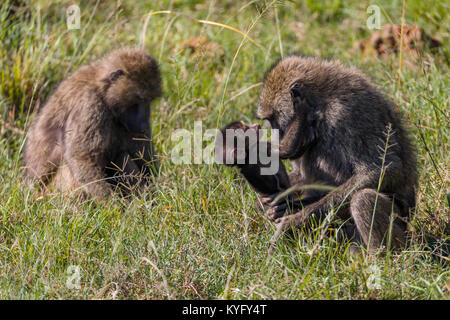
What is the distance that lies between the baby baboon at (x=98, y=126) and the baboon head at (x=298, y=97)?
1.08 metres

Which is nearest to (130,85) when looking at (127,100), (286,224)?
(127,100)

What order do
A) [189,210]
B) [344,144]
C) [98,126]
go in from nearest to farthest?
1. [344,144]
2. [189,210]
3. [98,126]

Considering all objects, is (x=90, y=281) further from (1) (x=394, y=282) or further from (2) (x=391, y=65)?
(2) (x=391, y=65)

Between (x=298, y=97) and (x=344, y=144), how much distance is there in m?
0.37

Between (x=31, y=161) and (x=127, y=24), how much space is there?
2.24 metres

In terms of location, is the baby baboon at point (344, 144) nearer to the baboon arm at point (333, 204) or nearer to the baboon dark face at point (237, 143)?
the baboon arm at point (333, 204)

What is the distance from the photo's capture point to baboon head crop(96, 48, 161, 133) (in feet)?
15.4

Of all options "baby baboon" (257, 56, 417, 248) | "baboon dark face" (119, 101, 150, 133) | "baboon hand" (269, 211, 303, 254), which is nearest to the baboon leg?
"baby baboon" (257, 56, 417, 248)

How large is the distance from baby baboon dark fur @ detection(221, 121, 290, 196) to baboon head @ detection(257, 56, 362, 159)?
6.1 inches

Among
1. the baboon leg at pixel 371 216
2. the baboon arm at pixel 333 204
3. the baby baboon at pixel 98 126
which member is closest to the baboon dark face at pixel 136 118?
the baby baboon at pixel 98 126

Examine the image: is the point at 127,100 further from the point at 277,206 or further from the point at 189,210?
the point at 277,206

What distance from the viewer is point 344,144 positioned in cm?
362

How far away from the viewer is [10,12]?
247 inches

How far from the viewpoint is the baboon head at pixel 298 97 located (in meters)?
3.71
